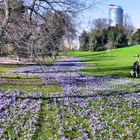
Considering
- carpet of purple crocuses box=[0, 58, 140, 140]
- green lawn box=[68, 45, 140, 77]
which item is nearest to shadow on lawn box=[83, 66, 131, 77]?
green lawn box=[68, 45, 140, 77]

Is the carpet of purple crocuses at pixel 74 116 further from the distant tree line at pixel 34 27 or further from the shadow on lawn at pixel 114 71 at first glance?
the shadow on lawn at pixel 114 71

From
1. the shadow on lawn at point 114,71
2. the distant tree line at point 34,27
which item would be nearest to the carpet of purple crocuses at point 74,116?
the distant tree line at point 34,27

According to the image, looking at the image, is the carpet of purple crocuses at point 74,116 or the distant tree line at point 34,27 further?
the distant tree line at point 34,27

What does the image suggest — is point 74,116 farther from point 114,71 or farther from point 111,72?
point 114,71

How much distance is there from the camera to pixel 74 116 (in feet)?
48.8

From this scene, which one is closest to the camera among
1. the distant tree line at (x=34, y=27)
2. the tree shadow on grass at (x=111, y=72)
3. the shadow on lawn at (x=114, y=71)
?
the distant tree line at (x=34, y=27)

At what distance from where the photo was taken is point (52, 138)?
37.3ft

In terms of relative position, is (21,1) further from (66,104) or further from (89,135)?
(89,135)

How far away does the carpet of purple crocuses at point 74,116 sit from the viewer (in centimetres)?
1202

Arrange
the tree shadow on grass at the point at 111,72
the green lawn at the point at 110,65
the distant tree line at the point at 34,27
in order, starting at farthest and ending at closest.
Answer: the green lawn at the point at 110,65
the tree shadow on grass at the point at 111,72
the distant tree line at the point at 34,27

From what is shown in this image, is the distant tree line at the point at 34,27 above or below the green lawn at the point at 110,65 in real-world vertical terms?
above

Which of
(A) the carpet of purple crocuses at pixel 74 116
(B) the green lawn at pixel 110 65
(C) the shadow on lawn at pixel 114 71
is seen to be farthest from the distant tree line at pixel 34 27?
(C) the shadow on lawn at pixel 114 71

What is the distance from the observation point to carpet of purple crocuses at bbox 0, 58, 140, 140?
12016 mm

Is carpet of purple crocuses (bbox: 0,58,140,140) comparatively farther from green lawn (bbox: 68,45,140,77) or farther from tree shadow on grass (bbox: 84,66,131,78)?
tree shadow on grass (bbox: 84,66,131,78)
